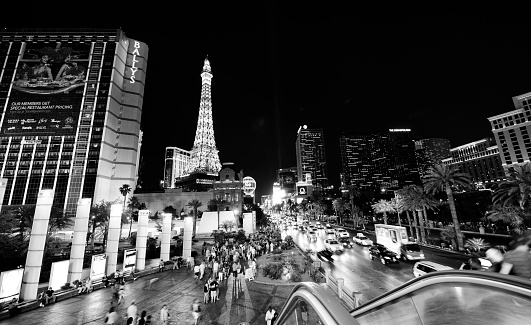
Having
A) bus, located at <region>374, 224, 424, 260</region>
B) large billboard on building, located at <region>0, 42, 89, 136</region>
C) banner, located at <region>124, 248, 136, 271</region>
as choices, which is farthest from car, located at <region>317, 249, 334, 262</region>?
large billboard on building, located at <region>0, 42, 89, 136</region>

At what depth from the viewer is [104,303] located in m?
15.2

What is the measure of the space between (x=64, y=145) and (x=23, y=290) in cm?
8103

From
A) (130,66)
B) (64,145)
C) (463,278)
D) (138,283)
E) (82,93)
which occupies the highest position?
(130,66)

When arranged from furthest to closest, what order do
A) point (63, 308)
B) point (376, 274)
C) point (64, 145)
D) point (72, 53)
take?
point (72, 53), point (64, 145), point (376, 274), point (63, 308)

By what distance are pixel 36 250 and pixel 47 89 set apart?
93.3 meters

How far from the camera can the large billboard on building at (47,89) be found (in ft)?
255

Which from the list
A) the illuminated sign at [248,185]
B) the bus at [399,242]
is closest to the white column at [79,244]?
the bus at [399,242]

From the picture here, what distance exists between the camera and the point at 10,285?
547 inches

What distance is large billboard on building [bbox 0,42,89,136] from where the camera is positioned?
77.7m

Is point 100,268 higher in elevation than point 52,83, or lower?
lower

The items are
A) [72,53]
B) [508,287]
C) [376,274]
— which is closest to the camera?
[508,287]

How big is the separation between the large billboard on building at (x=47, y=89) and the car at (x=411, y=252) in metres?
96.1

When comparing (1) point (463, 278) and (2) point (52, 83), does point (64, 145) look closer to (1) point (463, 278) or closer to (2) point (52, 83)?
(2) point (52, 83)

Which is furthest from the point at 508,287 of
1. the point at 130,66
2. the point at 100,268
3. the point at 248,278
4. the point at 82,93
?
the point at 130,66
